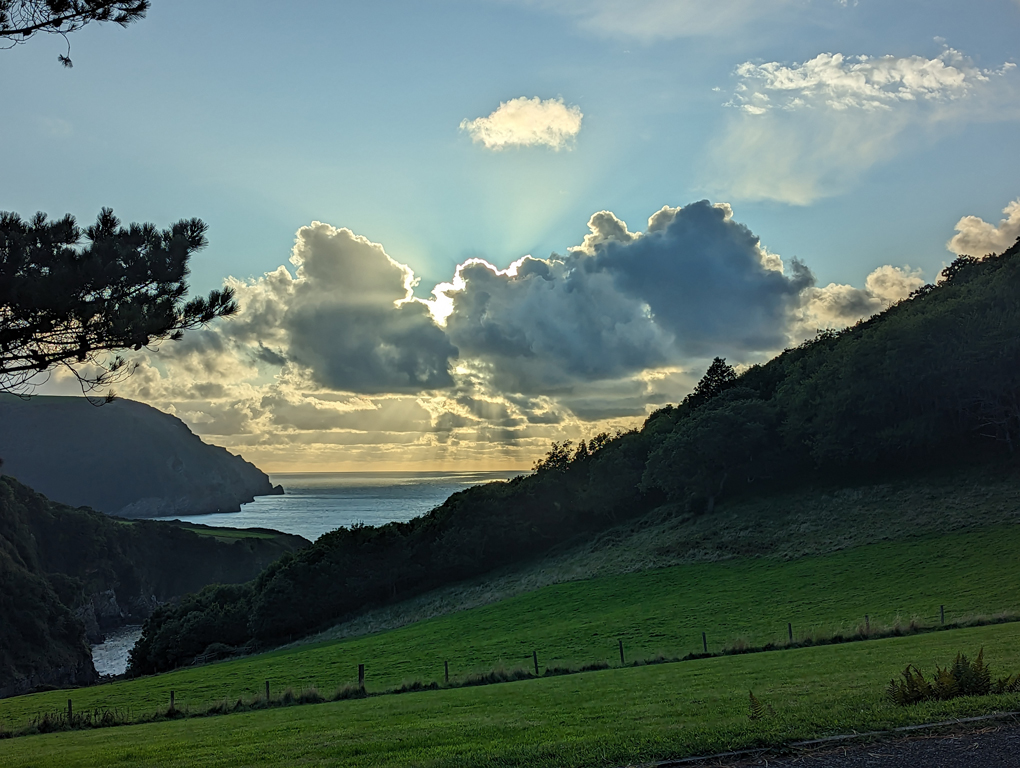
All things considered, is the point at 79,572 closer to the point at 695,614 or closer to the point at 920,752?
the point at 695,614

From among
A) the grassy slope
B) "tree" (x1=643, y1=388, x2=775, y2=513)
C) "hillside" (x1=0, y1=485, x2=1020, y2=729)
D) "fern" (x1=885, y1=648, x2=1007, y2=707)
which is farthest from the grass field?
"fern" (x1=885, y1=648, x2=1007, y2=707)

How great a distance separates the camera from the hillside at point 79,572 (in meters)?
85.1

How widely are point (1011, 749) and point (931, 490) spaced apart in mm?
58900

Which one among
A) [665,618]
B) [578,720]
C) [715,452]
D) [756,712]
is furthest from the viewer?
[715,452]

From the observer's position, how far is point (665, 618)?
4300 centimetres

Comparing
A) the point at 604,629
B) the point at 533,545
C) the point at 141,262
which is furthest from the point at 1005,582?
the point at 533,545

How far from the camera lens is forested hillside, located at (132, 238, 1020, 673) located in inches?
2472

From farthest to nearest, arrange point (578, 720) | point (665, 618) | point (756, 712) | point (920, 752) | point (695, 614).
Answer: point (665, 618) < point (695, 614) < point (578, 720) < point (756, 712) < point (920, 752)

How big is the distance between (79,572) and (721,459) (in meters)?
121

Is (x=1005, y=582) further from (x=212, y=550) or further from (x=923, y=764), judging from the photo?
(x=212, y=550)

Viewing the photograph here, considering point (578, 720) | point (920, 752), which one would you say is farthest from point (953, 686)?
point (578, 720)

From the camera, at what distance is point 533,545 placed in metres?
83.6

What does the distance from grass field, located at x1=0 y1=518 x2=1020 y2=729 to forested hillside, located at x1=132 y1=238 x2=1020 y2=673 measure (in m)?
18.4

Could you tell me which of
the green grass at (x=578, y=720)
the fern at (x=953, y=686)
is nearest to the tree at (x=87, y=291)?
the green grass at (x=578, y=720)
